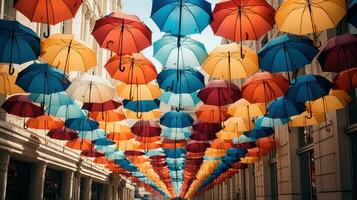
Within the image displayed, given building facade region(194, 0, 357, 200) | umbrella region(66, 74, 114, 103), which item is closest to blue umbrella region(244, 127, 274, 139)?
building facade region(194, 0, 357, 200)

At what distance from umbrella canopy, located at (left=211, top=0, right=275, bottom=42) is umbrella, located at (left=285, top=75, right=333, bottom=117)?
91.6 inches

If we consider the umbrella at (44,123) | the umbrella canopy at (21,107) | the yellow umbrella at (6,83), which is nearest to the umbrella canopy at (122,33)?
the yellow umbrella at (6,83)

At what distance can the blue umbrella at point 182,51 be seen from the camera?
406 inches

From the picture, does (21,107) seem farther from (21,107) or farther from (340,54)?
(340,54)

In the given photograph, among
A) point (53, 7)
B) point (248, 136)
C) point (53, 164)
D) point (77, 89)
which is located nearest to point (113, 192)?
point (53, 164)

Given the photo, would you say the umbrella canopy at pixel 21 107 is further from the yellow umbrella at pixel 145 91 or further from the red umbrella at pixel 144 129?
the red umbrella at pixel 144 129

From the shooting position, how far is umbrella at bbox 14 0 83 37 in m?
8.09

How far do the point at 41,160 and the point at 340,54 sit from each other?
13.4 m

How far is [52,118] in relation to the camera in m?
14.9

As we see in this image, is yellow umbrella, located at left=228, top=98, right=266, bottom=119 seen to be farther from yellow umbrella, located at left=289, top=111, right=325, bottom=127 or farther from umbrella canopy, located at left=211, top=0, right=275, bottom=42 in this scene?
umbrella canopy, located at left=211, top=0, right=275, bottom=42

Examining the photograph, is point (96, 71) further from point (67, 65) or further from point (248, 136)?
point (67, 65)

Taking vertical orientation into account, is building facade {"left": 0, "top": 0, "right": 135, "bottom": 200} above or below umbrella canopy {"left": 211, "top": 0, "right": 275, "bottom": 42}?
below

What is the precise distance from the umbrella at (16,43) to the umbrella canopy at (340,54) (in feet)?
20.9

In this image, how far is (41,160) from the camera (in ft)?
57.9
